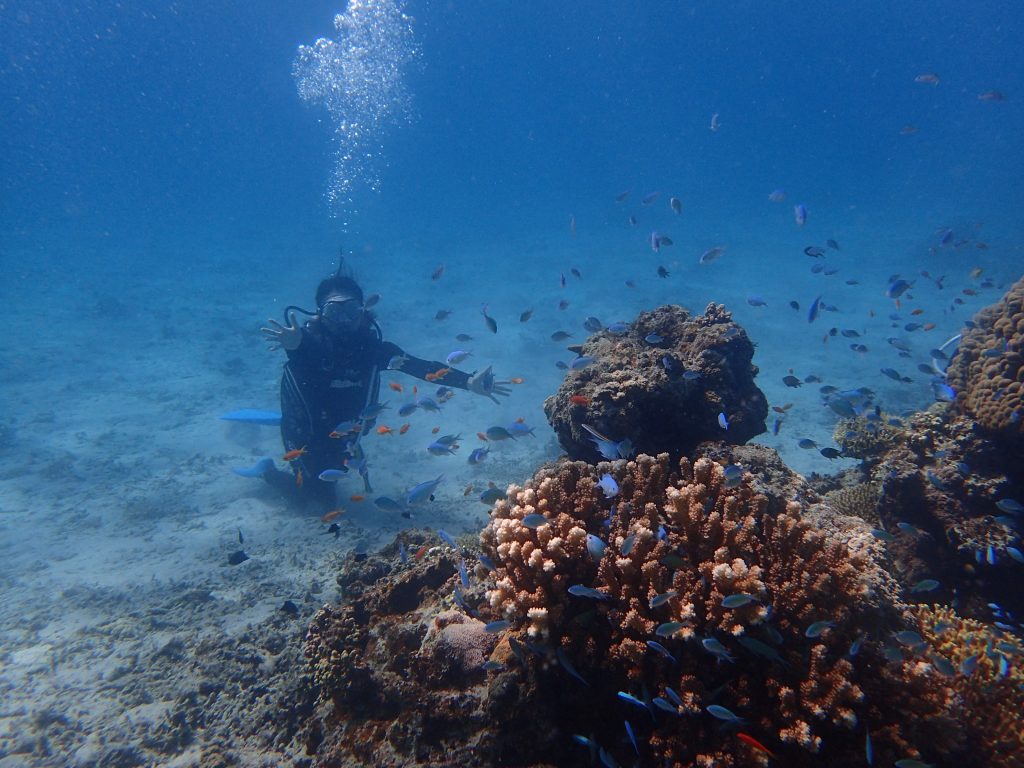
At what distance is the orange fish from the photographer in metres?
2.71

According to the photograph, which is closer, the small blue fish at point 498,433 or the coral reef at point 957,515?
the coral reef at point 957,515

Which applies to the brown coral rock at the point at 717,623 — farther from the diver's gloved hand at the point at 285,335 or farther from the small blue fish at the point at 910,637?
the diver's gloved hand at the point at 285,335

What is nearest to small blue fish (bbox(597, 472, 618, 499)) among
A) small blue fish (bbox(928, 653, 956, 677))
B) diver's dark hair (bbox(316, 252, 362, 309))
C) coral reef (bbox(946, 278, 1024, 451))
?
small blue fish (bbox(928, 653, 956, 677))

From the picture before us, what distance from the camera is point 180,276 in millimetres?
41875

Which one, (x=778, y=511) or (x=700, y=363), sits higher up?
(x=700, y=363)

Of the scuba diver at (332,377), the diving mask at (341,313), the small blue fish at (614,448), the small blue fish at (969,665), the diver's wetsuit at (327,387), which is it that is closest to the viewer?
the small blue fish at (969,665)

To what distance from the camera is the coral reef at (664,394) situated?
536 cm

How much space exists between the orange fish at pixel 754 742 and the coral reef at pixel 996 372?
553cm

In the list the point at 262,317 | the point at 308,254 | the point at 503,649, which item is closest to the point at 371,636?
the point at 503,649

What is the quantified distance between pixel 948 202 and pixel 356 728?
299 feet

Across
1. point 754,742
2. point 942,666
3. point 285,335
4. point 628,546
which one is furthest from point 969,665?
point 285,335

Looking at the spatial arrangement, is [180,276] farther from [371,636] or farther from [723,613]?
[723,613]

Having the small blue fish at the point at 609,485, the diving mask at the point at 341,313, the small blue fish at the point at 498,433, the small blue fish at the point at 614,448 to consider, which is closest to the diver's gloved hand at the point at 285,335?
the diving mask at the point at 341,313

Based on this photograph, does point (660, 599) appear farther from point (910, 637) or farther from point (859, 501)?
point (859, 501)
